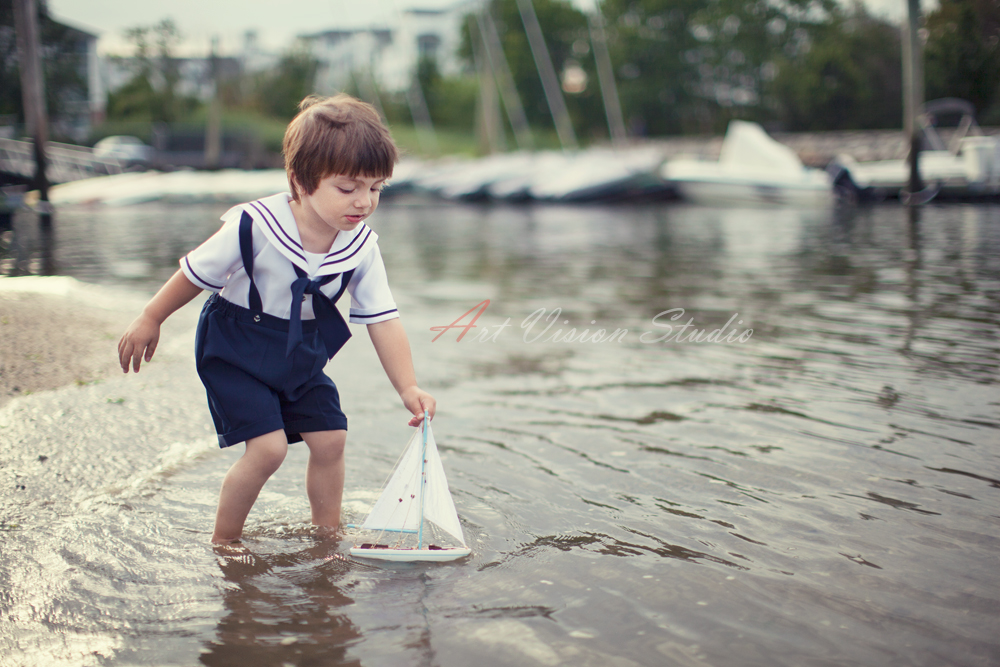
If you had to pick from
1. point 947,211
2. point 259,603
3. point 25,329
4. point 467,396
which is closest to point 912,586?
point 259,603

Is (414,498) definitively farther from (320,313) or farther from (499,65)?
(499,65)

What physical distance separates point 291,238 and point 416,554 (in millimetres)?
1012

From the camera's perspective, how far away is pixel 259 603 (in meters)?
2.33

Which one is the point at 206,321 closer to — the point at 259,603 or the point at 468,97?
the point at 259,603

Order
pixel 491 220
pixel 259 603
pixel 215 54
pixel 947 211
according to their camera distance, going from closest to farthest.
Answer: pixel 259 603, pixel 947 211, pixel 491 220, pixel 215 54

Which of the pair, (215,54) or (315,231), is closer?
(315,231)

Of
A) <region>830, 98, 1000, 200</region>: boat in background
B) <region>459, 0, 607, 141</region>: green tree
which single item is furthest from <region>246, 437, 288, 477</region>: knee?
<region>459, 0, 607, 141</region>: green tree

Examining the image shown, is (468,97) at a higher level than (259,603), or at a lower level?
higher

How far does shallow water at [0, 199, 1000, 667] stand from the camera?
214cm

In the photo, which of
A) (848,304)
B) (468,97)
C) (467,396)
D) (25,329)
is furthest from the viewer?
(468,97)

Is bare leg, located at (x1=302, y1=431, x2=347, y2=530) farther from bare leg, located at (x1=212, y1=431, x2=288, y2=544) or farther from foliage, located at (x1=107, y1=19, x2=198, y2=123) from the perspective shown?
foliage, located at (x1=107, y1=19, x2=198, y2=123)

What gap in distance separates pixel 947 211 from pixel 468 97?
4179 centimetres

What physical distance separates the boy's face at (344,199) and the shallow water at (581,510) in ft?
3.44

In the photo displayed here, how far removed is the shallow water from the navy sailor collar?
0.91 m
